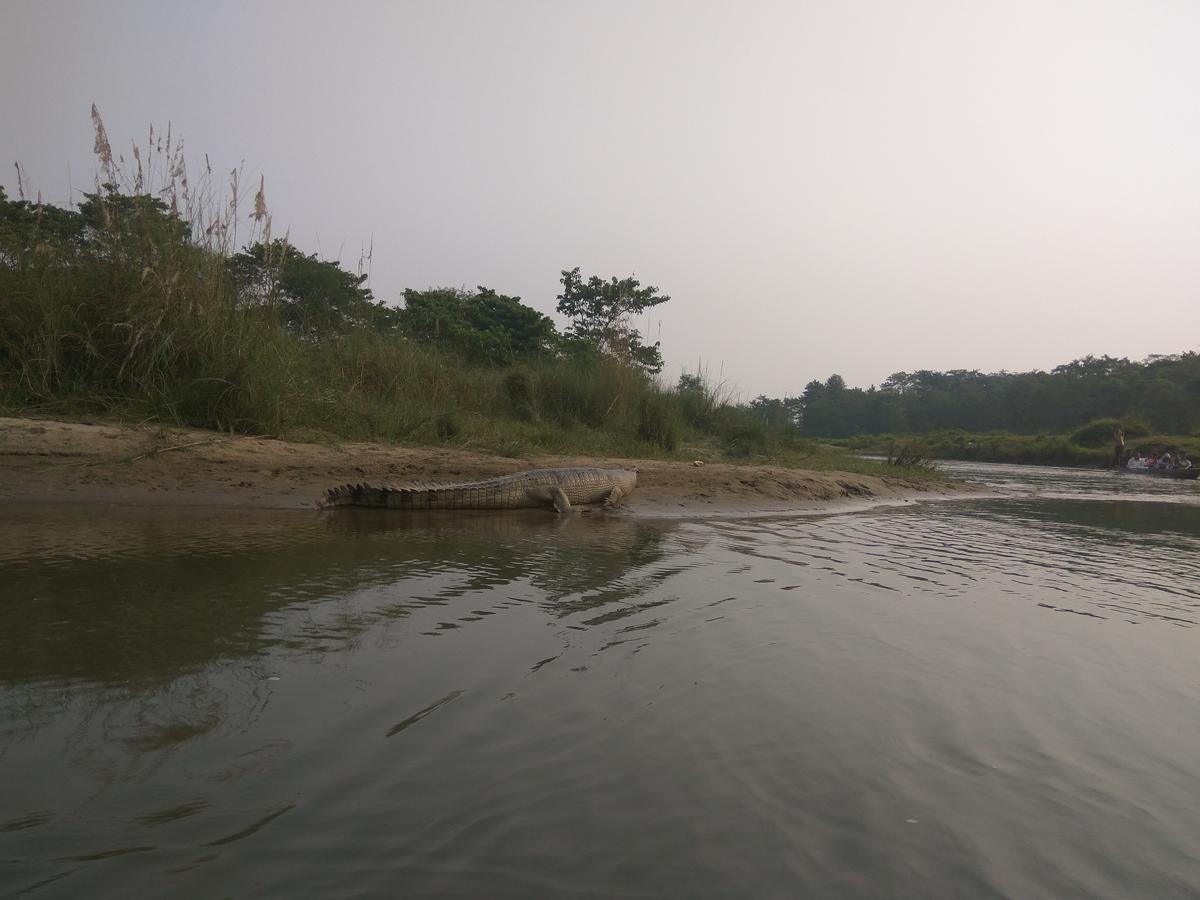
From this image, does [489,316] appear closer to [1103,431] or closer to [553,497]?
[553,497]

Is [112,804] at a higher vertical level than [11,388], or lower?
lower

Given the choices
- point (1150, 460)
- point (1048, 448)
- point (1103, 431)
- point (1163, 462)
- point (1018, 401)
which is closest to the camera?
point (1163, 462)

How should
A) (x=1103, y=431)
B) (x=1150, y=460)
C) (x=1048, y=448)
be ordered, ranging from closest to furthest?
(x=1150, y=460)
(x=1048, y=448)
(x=1103, y=431)

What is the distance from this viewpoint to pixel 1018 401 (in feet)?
163

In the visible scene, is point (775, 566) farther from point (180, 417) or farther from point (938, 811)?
point (180, 417)

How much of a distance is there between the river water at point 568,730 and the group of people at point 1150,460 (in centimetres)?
2081

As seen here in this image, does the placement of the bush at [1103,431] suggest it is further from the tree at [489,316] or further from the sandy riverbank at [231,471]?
the sandy riverbank at [231,471]

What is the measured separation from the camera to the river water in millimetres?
1427

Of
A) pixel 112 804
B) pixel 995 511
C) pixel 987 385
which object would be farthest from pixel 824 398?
pixel 112 804

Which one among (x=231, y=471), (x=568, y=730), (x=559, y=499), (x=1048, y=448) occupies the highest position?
(x=1048, y=448)

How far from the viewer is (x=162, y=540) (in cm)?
426

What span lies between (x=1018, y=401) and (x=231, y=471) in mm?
54685

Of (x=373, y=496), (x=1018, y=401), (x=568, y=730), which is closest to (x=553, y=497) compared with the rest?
(x=373, y=496)

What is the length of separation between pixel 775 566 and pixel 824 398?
227 ft
